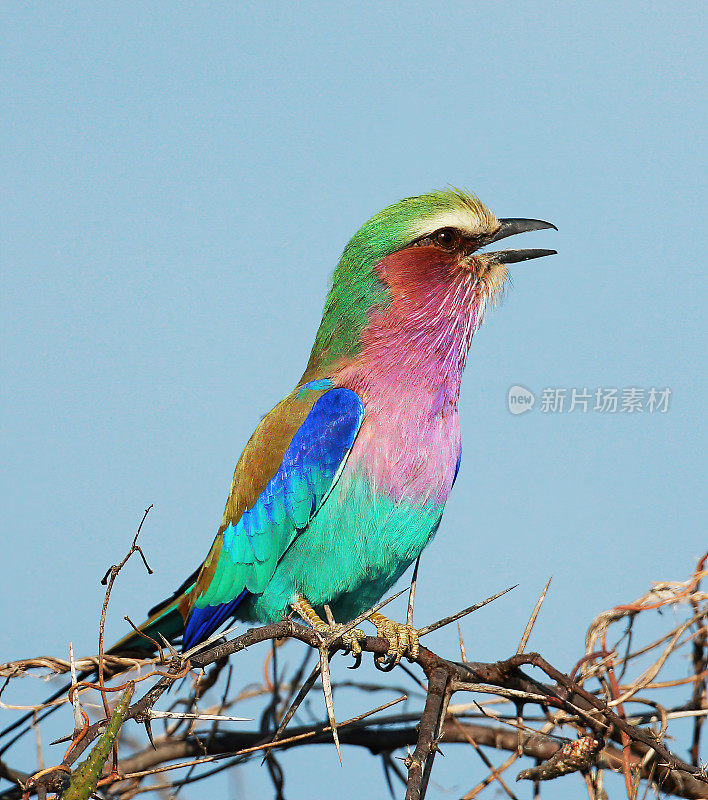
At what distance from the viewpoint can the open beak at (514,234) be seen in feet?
14.4

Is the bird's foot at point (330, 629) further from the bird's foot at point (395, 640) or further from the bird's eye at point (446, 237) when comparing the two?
the bird's eye at point (446, 237)

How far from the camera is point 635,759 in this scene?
8.86 ft

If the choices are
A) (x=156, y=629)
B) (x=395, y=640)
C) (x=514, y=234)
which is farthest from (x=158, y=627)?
(x=514, y=234)

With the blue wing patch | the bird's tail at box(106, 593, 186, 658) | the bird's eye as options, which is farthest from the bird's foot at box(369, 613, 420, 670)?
the bird's eye

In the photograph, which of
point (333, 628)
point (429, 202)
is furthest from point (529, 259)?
point (333, 628)

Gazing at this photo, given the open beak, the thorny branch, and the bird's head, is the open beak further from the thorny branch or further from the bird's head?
the thorny branch

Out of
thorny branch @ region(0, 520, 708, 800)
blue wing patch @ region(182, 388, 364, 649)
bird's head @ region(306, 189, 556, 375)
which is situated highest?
bird's head @ region(306, 189, 556, 375)

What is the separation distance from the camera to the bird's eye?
14.0 feet

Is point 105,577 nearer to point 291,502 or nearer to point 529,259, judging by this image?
point 291,502

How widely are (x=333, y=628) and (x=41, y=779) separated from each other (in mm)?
1233

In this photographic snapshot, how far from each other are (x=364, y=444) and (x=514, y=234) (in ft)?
4.71

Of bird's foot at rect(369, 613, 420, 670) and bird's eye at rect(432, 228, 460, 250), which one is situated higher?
bird's eye at rect(432, 228, 460, 250)

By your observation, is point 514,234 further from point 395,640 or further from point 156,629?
point 156,629

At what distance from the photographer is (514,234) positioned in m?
4.48
